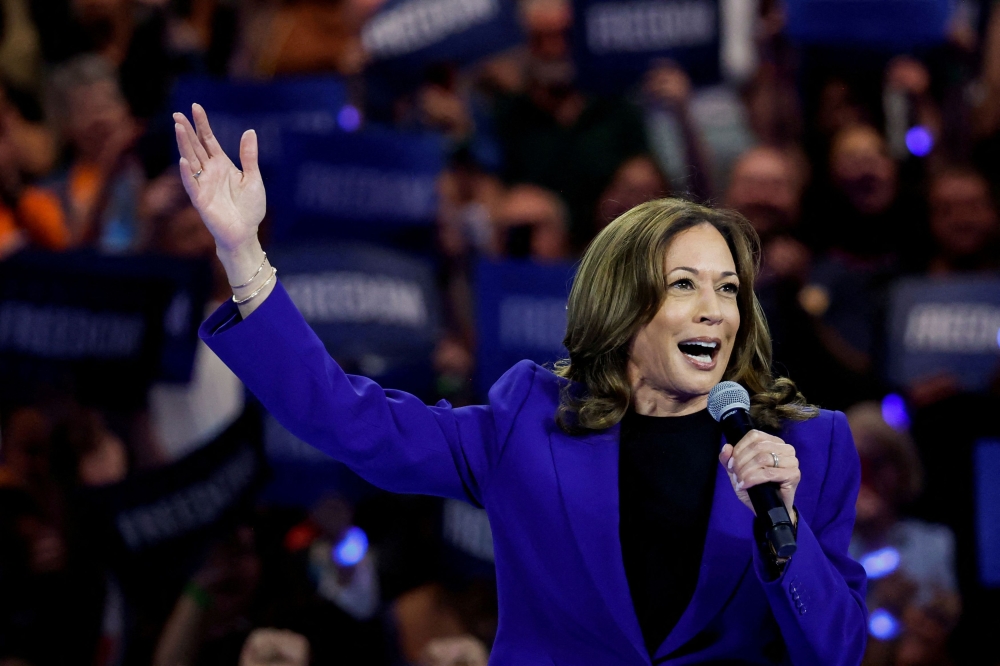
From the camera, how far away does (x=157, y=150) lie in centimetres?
560

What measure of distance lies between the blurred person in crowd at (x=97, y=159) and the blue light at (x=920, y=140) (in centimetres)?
323

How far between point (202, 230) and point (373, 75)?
3.87 ft

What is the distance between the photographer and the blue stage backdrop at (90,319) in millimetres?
4418

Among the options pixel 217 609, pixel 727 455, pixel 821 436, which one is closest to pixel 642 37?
pixel 217 609

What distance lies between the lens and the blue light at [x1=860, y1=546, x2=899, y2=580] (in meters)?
4.21

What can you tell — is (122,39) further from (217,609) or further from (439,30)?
(217,609)

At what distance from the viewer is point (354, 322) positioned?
463 cm

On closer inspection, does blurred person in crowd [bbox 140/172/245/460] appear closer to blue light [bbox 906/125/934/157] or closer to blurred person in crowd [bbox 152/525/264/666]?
blurred person in crowd [bbox 152/525/264/666]

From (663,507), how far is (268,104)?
3725 mm

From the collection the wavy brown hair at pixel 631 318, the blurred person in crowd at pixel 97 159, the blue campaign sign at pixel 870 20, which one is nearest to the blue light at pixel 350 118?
the blurred person in crowd at pixel 97 159

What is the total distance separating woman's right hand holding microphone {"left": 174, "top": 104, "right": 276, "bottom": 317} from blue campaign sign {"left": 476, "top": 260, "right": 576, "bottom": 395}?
8.52 feet

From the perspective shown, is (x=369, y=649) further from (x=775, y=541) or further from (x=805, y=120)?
(x=805, y=120)

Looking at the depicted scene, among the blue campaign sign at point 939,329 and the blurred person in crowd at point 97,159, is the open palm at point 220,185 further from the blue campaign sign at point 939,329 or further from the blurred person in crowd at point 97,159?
the blurred person in crowd at point 97,159

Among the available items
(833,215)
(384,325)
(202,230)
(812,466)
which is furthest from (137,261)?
(812,466)
